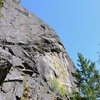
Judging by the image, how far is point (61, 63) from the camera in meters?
28.4

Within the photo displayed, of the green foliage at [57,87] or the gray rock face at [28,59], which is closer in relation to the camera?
the gray rock face at [28,59]

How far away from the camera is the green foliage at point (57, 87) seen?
23281 millimetres

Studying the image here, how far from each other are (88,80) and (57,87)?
137 inches

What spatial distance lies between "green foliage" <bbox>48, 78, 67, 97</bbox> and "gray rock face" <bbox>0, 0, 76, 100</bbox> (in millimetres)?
221

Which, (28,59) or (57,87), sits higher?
(28,59)

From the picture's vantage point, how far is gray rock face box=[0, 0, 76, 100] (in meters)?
18.4

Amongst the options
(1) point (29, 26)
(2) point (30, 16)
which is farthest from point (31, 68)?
(2) point (30, 16)

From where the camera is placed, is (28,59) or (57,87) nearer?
(57,87)

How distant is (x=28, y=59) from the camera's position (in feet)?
80.2

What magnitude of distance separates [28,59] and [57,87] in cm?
446

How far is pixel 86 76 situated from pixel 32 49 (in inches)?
286

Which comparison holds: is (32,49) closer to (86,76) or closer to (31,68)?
(31,68)

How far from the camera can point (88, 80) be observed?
78.4 ft

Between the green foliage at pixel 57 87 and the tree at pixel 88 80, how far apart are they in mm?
1805
